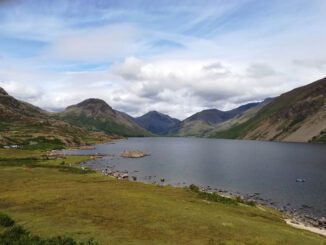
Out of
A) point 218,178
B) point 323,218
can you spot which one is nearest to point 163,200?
point 323,218

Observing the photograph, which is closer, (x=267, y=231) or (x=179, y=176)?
(x=267, y=231)

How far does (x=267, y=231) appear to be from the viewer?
4291 cm

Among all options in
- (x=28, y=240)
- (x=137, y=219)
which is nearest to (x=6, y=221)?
(x=28, y=240)

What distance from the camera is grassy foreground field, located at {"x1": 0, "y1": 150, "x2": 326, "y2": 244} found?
38562mm

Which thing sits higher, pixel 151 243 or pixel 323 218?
pixel 151 243

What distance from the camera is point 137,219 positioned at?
4531cm

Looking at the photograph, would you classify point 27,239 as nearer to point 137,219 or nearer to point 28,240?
point 28,240

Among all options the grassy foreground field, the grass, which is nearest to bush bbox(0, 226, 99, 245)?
the grass

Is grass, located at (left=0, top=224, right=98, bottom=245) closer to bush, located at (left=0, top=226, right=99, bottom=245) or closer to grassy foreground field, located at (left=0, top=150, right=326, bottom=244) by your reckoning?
bush, located at (left=0, top=226, right=99, bottom=245)

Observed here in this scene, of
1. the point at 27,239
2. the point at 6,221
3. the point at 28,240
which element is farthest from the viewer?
the point at 6,221

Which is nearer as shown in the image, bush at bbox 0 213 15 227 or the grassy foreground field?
the grassy foreground field

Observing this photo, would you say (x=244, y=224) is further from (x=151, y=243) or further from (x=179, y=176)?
(x=179, y=176)

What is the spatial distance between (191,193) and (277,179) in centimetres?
6600

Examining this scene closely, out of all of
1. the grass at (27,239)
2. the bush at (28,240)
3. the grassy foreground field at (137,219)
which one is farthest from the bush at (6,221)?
Result: the bush at (28,240)
